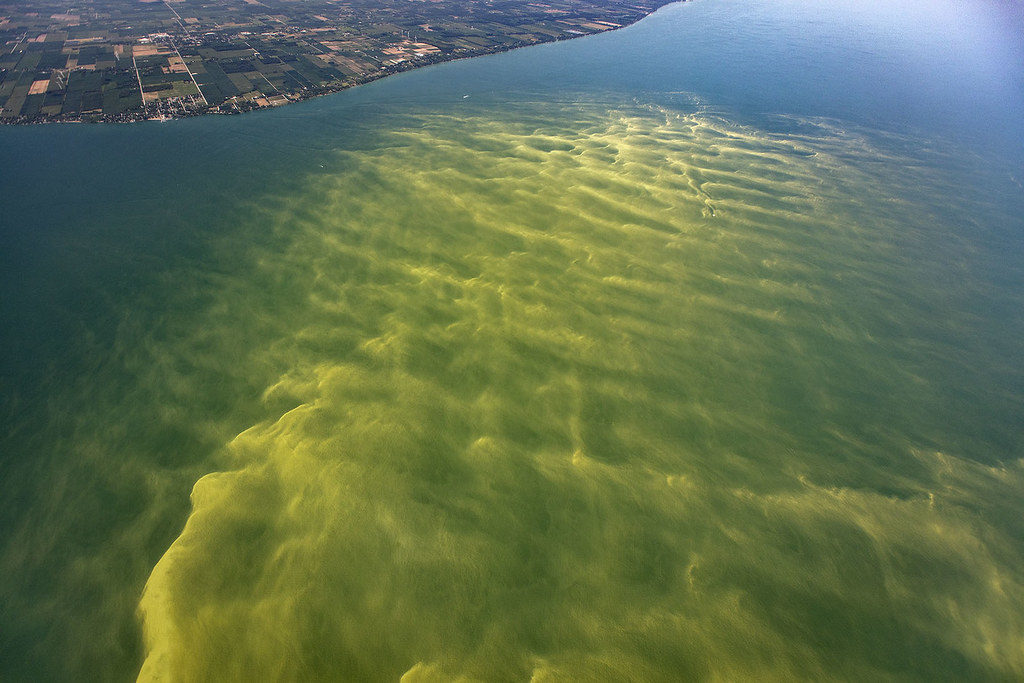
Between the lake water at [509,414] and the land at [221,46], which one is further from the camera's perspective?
the land at [221,46]

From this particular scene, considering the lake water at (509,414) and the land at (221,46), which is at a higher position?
the land at (221,46)

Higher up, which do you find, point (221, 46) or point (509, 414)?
point (221, 46)

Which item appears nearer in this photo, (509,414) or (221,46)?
(509,414)

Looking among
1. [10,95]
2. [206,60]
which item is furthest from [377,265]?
[206,60]

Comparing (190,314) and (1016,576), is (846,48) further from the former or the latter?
(190,314)
